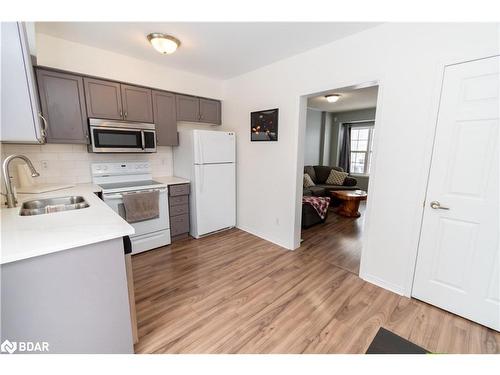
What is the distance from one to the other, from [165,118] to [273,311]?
9.38 feet

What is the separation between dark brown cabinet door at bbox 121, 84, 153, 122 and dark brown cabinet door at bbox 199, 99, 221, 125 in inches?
32.7

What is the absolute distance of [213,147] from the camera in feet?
10.8

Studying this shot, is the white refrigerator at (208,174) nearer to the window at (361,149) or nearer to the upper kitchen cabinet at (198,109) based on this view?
the upper kitchen cabinet at (198,109)

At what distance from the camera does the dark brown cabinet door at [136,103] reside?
112 inches

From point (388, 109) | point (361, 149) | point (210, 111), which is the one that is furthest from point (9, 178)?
point (361, 149)

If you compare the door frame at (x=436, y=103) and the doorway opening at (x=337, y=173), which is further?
the doorway opening at (x=337, y=173)

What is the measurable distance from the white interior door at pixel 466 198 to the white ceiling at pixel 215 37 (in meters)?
1.00

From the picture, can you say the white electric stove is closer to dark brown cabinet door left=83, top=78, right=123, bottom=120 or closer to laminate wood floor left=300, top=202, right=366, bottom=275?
dark brown cabinet door left=83, top=78, right=123, bottom=120

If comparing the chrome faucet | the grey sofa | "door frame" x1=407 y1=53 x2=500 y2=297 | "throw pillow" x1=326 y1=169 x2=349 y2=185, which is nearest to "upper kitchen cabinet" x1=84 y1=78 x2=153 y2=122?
the chrome faucet

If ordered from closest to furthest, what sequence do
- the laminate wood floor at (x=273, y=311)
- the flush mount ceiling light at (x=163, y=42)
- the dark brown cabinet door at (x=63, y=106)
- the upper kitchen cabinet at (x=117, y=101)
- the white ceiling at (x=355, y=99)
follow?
the laminate wood floor at (x=273, y=311), the flush mount ceiling light at (x=163, y=42), the dark brown cabinet door at (x=63, y=106), the upper kitchen cabinet at (x=117, y=101), the white ceiling at (x=355, y=99)

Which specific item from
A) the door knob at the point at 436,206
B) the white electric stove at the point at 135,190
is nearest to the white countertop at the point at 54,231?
the white electric stove at the point at 135,190

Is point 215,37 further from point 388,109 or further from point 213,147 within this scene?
point 388,109
